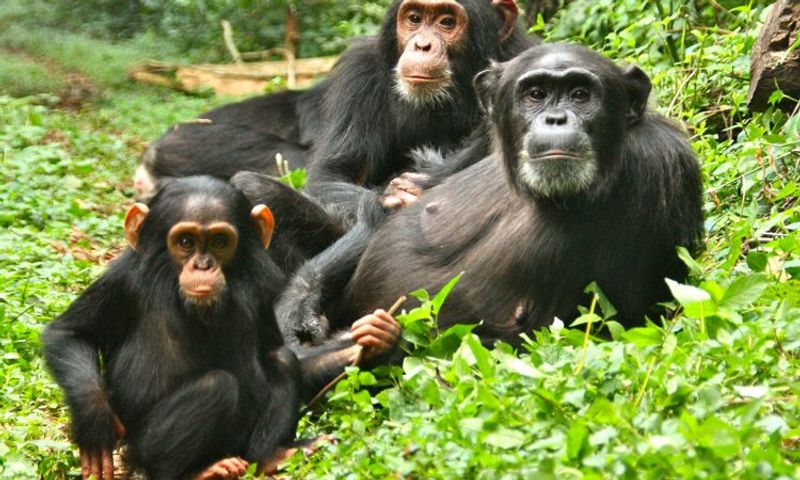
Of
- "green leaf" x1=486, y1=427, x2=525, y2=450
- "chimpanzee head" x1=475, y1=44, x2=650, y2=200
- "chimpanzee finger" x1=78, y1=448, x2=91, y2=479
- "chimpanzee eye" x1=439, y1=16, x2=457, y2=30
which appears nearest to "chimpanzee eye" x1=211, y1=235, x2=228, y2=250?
"chimpanzee finger" x1=78, y1=448, x2=91, y2=479

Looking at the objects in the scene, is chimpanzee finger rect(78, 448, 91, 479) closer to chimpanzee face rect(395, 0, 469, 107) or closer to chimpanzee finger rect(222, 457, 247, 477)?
chimpanzee finger rect(222, 457, 247, 477)

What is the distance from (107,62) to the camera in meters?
16.5

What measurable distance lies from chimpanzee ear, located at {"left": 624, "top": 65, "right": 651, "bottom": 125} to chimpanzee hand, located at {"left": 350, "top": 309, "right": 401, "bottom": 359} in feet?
5.77

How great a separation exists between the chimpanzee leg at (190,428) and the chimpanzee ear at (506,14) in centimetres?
431

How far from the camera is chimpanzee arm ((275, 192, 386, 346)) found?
797cm

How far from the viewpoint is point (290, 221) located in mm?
8695

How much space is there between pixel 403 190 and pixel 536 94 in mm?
1893

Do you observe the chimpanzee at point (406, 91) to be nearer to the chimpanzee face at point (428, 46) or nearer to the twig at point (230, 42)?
the chimpanzee face at point (428, 46)

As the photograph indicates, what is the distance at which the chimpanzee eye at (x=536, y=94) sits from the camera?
6.85 metres

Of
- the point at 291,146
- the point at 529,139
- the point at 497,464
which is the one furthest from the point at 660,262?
the point at 291,146

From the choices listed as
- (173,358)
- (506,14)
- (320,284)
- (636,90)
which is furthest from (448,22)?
(173,358)

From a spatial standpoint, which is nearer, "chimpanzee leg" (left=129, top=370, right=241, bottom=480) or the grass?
"chimpanzee leg" (left=129, top=370, right=241, bottom=480)

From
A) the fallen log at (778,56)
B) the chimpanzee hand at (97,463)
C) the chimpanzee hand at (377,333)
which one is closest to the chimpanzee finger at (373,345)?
the chimpanzee hand at (377,333)

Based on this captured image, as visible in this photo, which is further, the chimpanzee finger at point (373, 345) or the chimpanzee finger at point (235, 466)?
the chimpanzee finger at point (373, 345)
